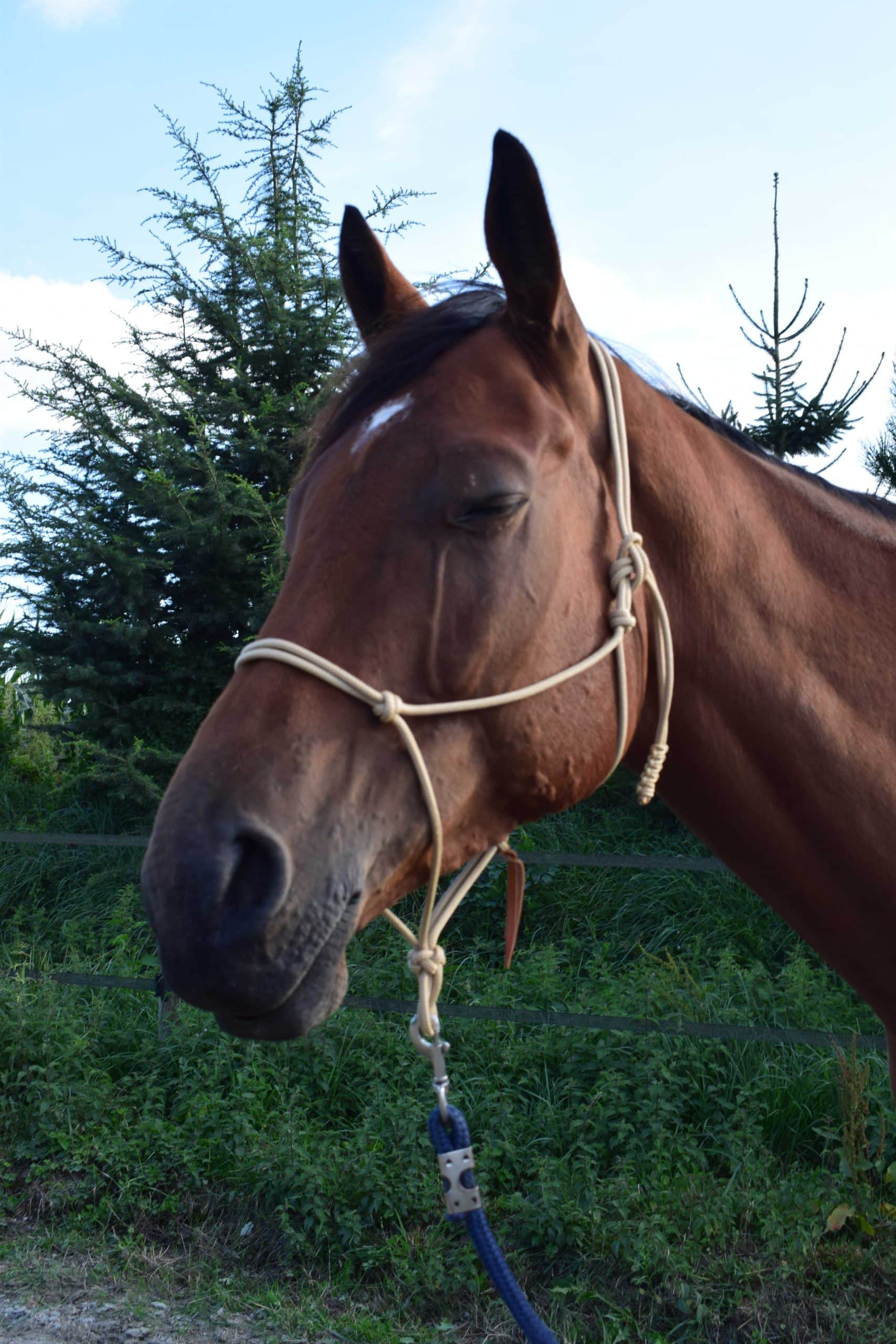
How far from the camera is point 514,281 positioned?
1.53 metres

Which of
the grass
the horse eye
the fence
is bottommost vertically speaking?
the grass

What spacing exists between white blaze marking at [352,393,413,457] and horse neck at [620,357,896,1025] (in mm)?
396

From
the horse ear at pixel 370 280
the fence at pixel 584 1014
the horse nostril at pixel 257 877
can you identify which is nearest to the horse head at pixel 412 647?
the horse nostril at pixel 257 877

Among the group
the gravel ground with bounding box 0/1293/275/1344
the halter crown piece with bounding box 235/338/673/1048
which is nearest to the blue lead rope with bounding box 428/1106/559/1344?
the halter crown piece with bounding box 235/338/673/1048

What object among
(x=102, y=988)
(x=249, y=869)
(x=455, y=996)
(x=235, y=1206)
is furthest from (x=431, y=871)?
(x=102, y=988)

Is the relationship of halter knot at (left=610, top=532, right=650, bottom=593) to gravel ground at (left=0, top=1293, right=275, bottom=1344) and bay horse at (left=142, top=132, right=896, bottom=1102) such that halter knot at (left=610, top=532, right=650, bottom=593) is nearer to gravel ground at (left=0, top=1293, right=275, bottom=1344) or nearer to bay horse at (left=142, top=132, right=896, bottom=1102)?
bay horse at (left=142, top=132, right=896, bottom=1102)

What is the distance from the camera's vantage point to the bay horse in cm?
122

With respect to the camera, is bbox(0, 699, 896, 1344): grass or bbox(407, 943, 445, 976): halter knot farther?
bbox(0, 699, 896, 1344): grass

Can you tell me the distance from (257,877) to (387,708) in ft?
0.91

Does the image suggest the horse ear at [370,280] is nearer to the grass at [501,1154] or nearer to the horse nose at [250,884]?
the horse nose at [250,884]

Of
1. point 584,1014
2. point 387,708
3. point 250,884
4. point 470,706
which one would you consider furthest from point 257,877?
point 584,1014

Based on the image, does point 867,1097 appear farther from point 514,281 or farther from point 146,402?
point 146,402

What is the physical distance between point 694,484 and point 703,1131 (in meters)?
2.80

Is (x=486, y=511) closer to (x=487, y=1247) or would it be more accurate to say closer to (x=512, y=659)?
(x=512, y=659)
